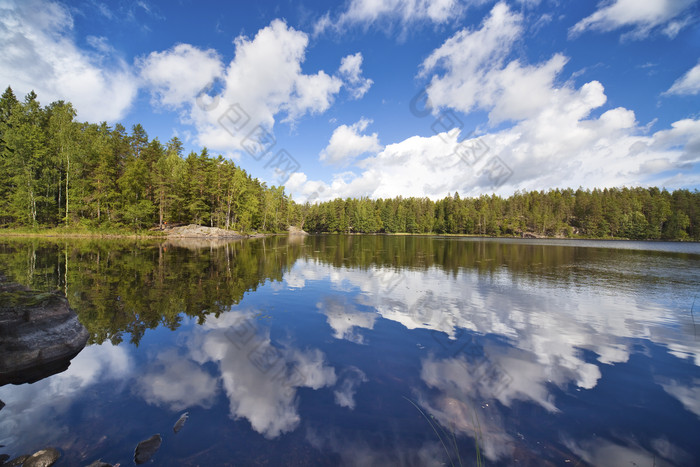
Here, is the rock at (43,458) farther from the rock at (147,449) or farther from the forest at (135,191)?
the forest at (135,191)

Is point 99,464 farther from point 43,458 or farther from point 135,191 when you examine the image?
point 135,191

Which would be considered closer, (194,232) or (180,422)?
(180,422)

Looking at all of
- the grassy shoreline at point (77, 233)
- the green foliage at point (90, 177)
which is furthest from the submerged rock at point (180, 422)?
the green foliage at point (90, 177)

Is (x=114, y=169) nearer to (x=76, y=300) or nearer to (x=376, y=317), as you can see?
(x=76, y=300)

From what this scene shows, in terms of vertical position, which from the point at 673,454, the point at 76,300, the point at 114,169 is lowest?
the point at 673,454

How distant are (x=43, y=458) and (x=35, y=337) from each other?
17.7 feet

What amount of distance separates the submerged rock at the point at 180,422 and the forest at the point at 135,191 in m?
67.3

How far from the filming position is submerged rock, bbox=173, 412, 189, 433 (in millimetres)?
5980

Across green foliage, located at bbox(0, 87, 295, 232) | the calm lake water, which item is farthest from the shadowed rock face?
green foliage, located at bbox(0, 87, 295, 232)

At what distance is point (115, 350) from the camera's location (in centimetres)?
961

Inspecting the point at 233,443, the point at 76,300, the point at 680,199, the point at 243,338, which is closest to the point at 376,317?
the point at 243,338

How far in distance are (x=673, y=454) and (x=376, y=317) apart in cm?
961

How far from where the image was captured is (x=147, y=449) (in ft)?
17.5

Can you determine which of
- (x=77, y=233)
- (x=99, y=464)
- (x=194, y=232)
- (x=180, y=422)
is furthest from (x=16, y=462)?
(x=194, y=232)
